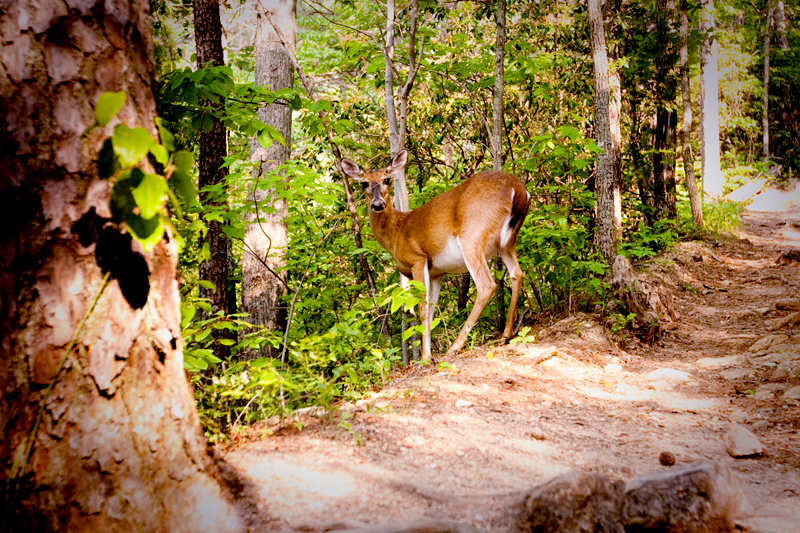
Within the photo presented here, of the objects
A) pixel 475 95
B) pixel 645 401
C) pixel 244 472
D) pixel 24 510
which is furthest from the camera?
pixel 475 95

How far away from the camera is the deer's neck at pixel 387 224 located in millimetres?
7457

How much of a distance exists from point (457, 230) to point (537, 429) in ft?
11.6

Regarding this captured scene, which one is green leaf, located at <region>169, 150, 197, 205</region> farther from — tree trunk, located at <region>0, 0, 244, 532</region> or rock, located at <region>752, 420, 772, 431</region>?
rock, located at <region>752, 420, 772, 431</region>

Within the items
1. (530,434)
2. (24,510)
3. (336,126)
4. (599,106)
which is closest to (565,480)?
(530,434)

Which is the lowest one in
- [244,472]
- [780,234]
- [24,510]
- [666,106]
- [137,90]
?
[780,234]

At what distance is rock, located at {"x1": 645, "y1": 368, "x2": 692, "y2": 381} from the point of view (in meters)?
5.26

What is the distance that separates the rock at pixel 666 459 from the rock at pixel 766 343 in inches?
125

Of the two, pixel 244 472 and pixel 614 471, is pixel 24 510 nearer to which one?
pixel 244 472

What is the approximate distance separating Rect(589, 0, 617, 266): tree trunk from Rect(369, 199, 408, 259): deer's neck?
2.81 meters

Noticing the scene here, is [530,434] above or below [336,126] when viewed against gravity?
below

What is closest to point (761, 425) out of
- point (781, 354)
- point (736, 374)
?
point (736, 374)

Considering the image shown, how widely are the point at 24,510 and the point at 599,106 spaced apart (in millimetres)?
8088

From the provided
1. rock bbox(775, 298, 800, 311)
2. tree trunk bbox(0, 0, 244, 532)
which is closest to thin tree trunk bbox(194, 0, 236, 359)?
tree trunk bbox(0, 0, 244, 532)

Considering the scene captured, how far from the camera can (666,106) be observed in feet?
40.4
